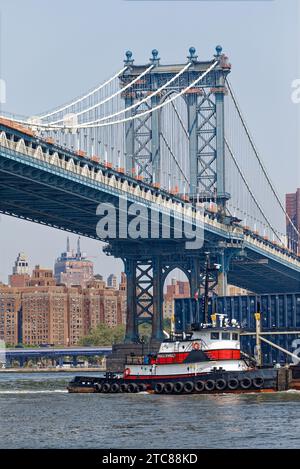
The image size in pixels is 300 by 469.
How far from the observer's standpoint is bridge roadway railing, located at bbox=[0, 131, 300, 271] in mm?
97562

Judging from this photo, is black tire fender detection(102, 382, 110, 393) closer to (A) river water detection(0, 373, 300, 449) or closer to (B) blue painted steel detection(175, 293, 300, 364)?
(A) river water detection(0, 373, 300, 449)

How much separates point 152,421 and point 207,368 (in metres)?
18.3

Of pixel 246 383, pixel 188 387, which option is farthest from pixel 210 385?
pixel 246 383

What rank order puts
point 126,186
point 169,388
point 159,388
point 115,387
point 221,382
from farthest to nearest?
1. point 126,186
2. point 115,387
3. point 159,388
4. point 169,388
5. point 221,382

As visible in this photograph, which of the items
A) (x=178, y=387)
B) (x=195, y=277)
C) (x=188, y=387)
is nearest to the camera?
(x=188, y=387)

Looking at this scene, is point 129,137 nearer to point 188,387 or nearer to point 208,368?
point 208,368

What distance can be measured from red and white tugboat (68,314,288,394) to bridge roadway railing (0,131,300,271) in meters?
20.2

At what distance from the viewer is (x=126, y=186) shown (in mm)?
116375

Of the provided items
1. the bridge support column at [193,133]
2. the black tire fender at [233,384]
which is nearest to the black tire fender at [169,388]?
the black tire fender at [233,384]

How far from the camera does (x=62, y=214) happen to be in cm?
11869
